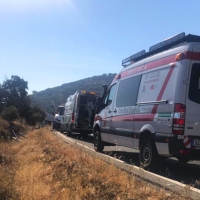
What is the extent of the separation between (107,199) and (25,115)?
48815 millimetres

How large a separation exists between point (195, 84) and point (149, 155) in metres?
1.97

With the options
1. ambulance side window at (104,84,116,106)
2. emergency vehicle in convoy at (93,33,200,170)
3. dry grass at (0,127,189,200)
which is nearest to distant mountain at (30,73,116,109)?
ambulance side window at (104,84,116,106)

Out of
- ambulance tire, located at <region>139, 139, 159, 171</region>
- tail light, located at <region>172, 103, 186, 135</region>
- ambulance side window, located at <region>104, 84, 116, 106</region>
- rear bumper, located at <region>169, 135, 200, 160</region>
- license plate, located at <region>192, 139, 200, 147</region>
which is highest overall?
ambulance side window, located at <region>104, 84, 116, 106</region>

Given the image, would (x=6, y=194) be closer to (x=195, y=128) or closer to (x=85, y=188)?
(x=85, y=188)

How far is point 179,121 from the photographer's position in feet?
20.3

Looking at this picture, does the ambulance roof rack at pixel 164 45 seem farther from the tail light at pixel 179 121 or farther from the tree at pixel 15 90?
the tree at pixel 15 90

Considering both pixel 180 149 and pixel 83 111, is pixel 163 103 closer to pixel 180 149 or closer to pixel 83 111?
pixel 180 149

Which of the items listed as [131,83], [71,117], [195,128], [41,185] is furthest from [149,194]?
[71,117]

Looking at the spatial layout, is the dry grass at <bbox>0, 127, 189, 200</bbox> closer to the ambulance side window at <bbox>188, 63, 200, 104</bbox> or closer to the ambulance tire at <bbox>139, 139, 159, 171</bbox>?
the ambulance tire at <bbox>139, 139, 159, 171</bbox>

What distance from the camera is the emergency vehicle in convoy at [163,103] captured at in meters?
6.25

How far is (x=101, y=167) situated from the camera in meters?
6.62

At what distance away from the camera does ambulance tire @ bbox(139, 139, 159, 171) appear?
697 centimetres

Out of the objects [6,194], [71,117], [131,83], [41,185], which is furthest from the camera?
[71,117]

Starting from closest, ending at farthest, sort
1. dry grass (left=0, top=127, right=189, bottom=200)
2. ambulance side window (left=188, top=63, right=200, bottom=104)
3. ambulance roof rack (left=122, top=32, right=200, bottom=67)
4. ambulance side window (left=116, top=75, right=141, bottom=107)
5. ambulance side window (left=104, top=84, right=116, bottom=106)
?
dry grass (left=0, top=127, right=189, bottom=200) → ambulance side window (left=188, top=63, right=200, bottom=104) → ambulance roof rack (left=122, top=32, right=200, bottom=67) → ambulance side window (left=116, top=75, right=141, bottom=107) → ambulance side window (left=104, top=84, right=116, bottom=106)
